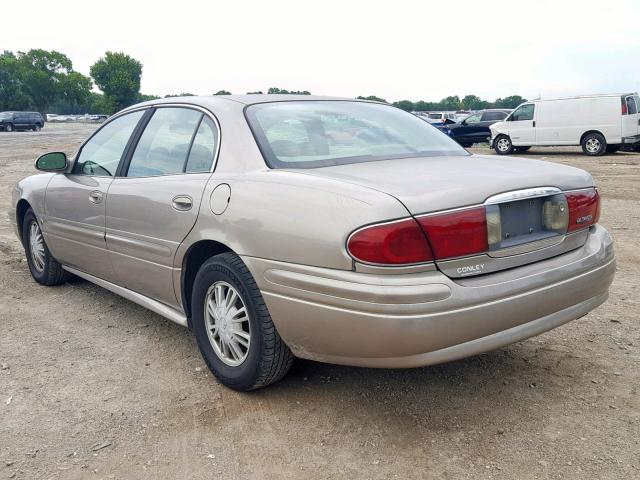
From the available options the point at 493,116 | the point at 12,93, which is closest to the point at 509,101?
the point at 493,116

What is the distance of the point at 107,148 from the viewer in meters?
4.29

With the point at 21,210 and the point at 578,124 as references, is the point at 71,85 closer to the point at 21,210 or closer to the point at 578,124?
the point at 578,124

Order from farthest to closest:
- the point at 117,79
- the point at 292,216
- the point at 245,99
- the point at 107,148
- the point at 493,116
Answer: the point at 117,79 → the point at 493,116 → the point at 107,148 → the point at 245,99 → the point at 292,216

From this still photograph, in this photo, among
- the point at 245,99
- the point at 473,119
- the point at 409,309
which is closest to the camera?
the point at 409,309

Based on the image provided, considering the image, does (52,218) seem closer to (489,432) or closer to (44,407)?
(44,407)

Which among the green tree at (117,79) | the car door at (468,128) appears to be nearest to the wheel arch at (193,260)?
the car door at (468,128)

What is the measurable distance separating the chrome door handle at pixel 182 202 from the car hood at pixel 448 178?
65cm

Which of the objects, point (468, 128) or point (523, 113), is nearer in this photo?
point (523, 113)

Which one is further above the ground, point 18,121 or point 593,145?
point 18,121

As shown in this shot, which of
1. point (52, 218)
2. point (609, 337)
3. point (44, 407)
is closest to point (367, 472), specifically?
point (44, 407)

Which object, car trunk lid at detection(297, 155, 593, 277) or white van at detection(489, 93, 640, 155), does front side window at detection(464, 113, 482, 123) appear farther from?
car trunk lid at detection(297, 155, 593, 277)

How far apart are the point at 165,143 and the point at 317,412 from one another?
1821 mm

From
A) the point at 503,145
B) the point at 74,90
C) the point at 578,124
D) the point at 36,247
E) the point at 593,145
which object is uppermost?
the point at 74,90

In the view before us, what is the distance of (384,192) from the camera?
250 cm
